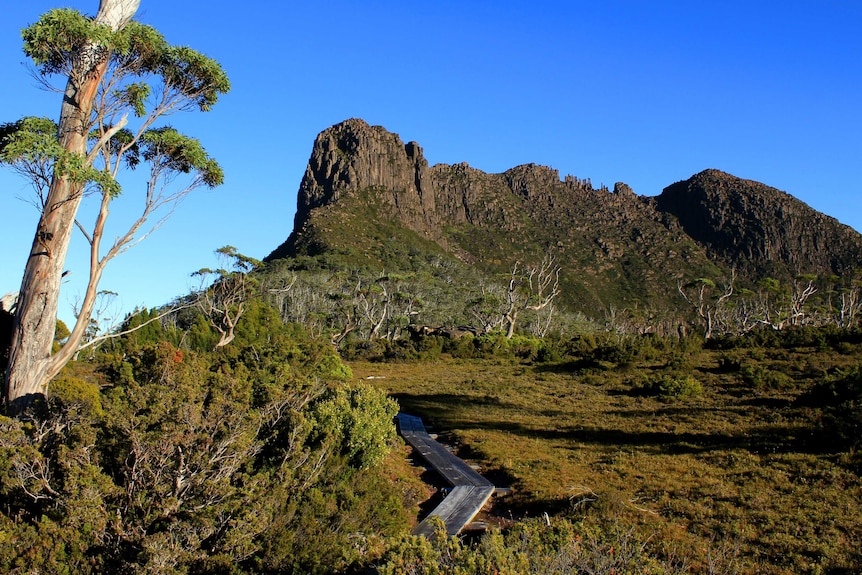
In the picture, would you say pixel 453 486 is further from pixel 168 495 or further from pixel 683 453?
pixel 168 495

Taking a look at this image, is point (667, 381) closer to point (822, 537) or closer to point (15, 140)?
point (822, 537)

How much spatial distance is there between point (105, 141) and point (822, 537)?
1080 centimetres

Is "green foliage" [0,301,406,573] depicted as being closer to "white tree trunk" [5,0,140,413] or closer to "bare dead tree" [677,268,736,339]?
"white tree trunk" [5,0,140,413]

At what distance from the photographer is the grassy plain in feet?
25.2

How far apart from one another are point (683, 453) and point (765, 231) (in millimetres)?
191484

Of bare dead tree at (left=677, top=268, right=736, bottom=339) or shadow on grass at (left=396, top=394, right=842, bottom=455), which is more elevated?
bare dead tree at (left=677, top=268, right=736, bottom=339)

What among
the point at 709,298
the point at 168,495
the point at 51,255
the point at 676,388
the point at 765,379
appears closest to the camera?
the point at 168,495

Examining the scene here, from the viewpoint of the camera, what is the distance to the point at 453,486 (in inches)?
404

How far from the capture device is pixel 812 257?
16200 centimetres

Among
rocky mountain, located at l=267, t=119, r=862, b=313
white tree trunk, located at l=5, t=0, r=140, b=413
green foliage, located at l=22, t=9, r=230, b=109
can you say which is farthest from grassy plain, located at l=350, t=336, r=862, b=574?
rocky mountain, located at l=267, t=119, r=862, b=313

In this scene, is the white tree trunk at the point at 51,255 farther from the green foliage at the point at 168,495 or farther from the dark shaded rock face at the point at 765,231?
the dark shaded rock face at the point at 765,231

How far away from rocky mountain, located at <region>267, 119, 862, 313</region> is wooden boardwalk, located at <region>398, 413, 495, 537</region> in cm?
10707

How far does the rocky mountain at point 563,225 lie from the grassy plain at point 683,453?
327ft

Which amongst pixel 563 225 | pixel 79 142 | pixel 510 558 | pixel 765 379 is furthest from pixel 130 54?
pixel 563 225
